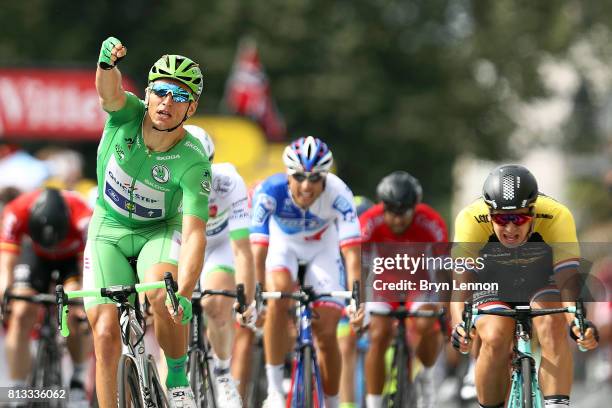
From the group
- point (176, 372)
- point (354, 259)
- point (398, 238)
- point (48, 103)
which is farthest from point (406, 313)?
point (48, 103)

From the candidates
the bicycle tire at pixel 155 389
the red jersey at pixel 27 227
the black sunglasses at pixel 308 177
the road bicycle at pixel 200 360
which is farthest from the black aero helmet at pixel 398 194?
the bicycle tire at pixel 155 389

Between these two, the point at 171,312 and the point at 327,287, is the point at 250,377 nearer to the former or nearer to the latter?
the point at 327,287

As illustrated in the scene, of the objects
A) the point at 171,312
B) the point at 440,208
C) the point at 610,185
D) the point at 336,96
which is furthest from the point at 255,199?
the point at 440,208

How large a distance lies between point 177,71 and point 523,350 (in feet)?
8.83

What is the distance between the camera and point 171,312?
8453 millimetres

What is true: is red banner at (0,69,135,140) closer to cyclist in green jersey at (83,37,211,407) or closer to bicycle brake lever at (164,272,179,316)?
cyclist in green jersey at (83,37,211,407)

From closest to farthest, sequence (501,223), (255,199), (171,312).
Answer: (171,312), (501,223), (255,199)

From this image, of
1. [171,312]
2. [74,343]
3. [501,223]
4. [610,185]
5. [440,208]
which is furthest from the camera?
[440,208]

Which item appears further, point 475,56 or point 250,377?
point 475,56

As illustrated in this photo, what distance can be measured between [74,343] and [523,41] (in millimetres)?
33776

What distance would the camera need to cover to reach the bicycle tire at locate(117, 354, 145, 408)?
28.2 feet

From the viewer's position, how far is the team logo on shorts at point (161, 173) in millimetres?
9211

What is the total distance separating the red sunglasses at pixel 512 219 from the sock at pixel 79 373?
15.4 ft

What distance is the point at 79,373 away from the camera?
12445mm
